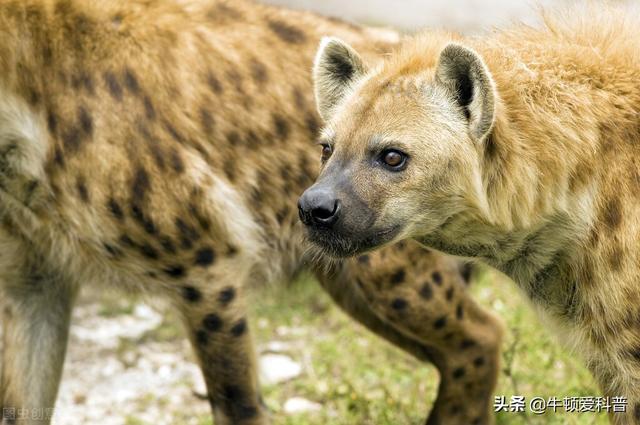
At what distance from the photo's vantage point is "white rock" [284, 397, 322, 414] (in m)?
5.57

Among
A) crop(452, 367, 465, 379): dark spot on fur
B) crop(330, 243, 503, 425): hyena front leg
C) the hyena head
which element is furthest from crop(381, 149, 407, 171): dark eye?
crop(452, 367, 465, 379): dark spot on fur

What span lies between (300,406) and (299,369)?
0.45 meters

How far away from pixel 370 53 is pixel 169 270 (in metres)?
1.21

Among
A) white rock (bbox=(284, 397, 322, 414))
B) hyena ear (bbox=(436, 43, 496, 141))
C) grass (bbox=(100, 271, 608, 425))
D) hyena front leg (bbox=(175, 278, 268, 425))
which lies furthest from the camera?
white rock (bbox=(284, 397, 322, 414))

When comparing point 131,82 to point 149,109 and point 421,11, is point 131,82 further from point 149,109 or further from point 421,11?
point 421,11

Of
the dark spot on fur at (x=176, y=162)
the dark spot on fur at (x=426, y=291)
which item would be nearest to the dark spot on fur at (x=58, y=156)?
the dark spot on fur at (x=176, y=162)

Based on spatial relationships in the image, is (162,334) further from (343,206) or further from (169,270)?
(343,206)

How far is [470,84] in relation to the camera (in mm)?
3605

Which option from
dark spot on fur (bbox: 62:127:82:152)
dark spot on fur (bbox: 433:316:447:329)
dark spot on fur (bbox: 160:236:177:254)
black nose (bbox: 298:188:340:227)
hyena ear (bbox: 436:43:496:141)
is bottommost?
dark spot on fur (bbox: 433:316:447:329)

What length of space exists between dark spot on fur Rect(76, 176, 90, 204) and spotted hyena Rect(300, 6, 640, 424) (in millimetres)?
1076

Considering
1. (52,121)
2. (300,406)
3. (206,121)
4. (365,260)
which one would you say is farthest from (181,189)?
(300,406)

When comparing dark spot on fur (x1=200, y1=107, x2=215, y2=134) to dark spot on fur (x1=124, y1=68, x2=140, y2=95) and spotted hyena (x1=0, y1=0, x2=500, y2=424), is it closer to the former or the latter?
spotted hyena (x1=0, y1=0, x2=500, y2=424)

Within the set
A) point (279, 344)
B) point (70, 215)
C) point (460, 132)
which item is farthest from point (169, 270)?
point (279, 344)

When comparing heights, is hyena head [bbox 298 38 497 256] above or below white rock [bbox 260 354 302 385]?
above
